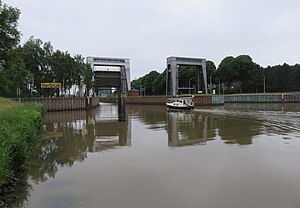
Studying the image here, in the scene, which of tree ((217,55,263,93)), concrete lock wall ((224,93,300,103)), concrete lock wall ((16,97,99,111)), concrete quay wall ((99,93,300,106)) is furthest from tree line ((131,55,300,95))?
A: concrete lock wall ((16,97,99,111))

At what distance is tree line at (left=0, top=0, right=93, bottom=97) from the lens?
90.5 ft

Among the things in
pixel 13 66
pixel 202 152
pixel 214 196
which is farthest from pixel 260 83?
pixel 214 196

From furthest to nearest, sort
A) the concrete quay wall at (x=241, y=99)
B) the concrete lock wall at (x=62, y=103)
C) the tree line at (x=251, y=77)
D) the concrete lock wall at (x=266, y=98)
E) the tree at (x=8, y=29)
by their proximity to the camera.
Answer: the tree line at (x=251, y=77)
the concrete lock wall at (x=266, y=98)
the concrete quay wall at (x=241, y=99)
the concrete lock wall at (x=62, y=103)
the tree at (x=8, y=29)

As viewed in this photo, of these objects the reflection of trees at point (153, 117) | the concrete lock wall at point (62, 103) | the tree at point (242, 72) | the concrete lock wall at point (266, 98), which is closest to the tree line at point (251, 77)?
the tree at point (242, 72)

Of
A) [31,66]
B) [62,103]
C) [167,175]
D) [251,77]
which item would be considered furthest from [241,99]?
[167,175]

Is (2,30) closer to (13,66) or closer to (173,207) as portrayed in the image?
(13,66)

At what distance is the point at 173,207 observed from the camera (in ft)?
23.2

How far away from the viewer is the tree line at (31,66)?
2760 centimetres

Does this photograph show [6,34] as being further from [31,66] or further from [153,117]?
[31,66]

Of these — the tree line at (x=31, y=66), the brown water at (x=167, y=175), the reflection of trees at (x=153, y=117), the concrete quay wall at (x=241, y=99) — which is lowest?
the reflection of trees at (x=153, y=117)

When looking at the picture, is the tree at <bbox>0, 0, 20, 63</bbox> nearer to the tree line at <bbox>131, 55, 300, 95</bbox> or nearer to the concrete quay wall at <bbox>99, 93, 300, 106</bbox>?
the concrete quay wall at <bbox>99, 93, 300, 106</bbox>

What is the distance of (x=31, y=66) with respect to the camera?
50.3 meters

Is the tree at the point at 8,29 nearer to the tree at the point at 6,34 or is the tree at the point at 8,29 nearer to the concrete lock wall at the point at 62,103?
the tree at the point at 6,34

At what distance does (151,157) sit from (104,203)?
18.2ft
